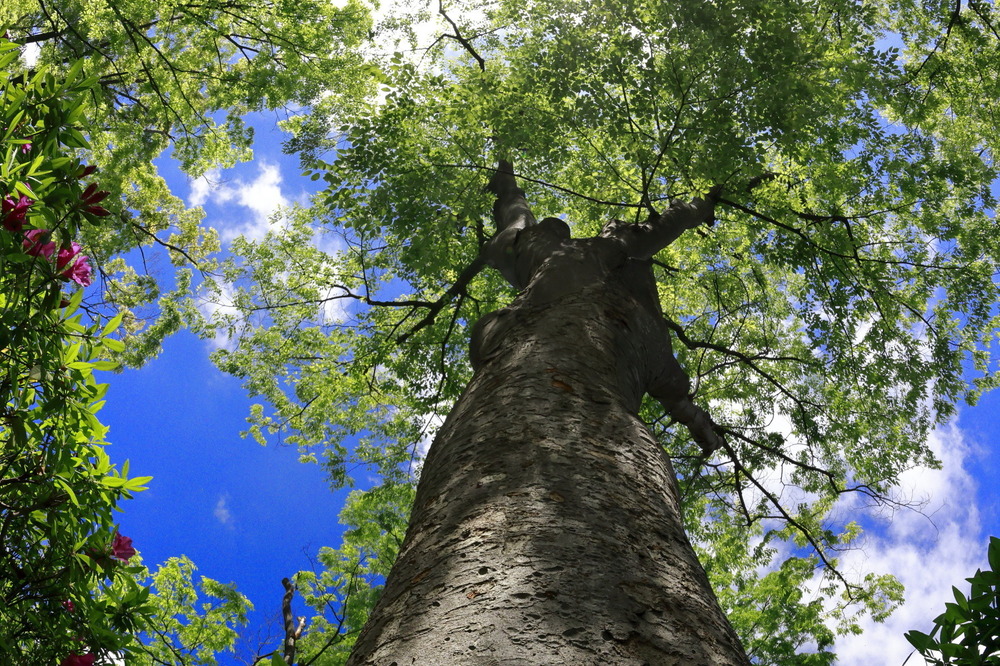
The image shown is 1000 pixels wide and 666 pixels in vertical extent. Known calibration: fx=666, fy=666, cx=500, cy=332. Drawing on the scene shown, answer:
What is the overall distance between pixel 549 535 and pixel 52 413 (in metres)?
1.68

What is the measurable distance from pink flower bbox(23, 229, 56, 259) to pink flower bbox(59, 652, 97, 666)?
132cm

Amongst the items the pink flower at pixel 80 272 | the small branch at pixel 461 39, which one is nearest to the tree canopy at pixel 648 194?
the small branch at pixel 461 39

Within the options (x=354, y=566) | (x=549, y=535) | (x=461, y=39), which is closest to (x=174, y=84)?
(x=461, y=39)

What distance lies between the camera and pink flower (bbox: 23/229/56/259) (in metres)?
2.00

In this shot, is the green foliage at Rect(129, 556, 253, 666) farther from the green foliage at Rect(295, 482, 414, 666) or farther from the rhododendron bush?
the rhododendron bush

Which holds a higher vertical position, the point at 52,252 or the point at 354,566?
the point at 354,566

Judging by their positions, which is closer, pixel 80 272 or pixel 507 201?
pixel 80 272

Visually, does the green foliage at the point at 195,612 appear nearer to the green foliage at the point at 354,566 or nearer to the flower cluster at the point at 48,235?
the green foliage at the point at 354,566

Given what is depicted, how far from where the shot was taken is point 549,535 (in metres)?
1.72

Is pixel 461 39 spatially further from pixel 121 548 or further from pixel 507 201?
pixel 121 548

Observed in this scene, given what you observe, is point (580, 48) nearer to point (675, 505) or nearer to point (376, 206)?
point (376, 206)

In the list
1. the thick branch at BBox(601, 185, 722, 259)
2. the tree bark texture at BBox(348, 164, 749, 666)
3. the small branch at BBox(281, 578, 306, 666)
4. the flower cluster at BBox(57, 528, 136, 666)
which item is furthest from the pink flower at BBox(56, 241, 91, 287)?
the small branch at BBox(281, 578, 306, 666)

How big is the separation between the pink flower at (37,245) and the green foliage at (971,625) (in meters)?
2.76

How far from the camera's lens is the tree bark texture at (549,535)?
1411 millimetres
